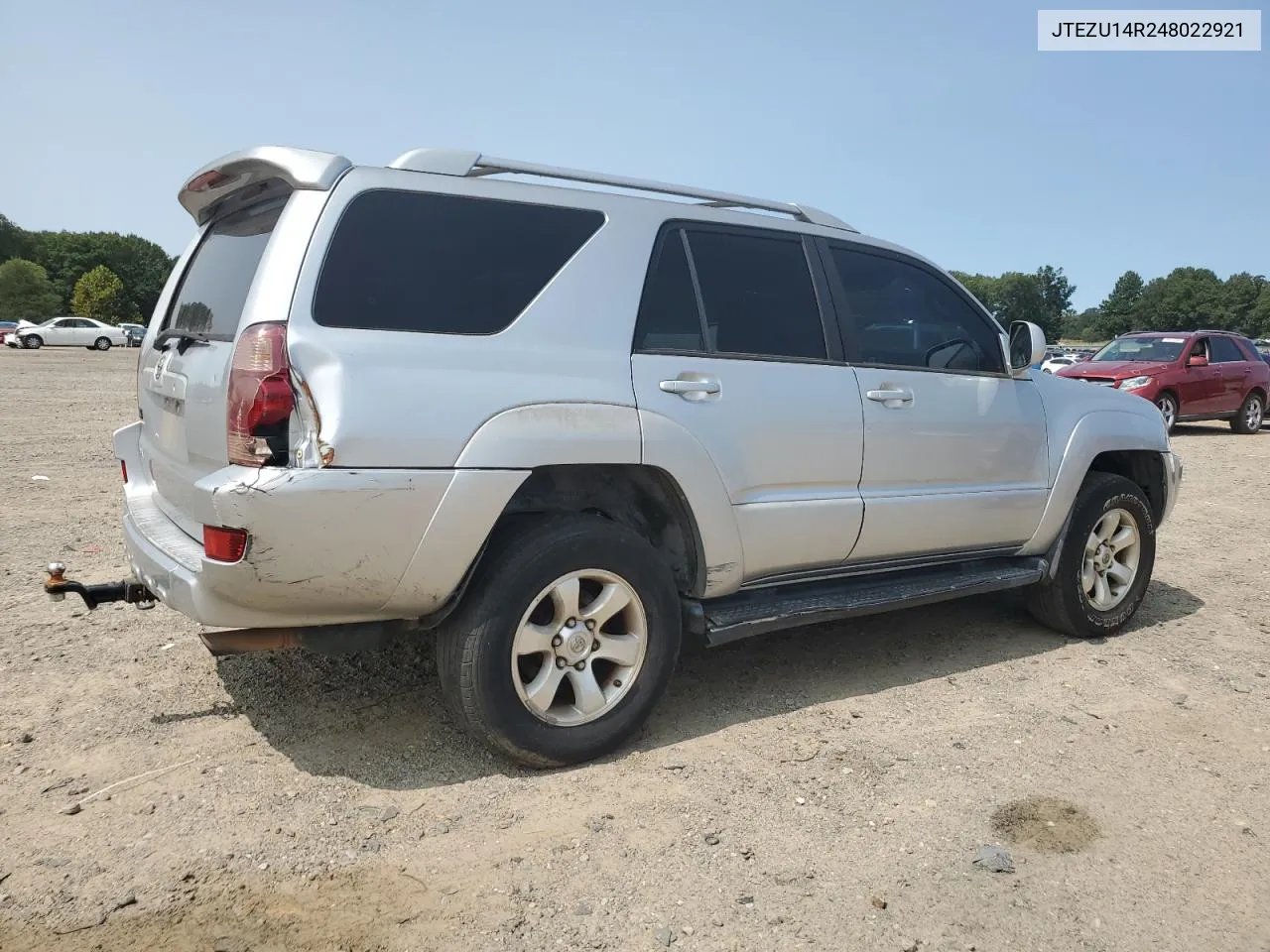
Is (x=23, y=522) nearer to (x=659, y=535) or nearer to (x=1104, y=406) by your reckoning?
(x=659, y=535)

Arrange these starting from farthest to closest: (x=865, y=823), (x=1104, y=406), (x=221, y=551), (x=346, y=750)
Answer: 1. (x=1104, y=406)
2. (x=346, y=750)
3. (x=865, y=823)
4. (x=221, y=551)

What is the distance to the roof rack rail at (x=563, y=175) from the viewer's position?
10.0 feet

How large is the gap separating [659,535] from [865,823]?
3.94 ft

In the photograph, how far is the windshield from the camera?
15.1 m

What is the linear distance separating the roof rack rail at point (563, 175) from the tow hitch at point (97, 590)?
1696mm

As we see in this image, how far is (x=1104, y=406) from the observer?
4805 millimetres

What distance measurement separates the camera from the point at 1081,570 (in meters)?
4.69

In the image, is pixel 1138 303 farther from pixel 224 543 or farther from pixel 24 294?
pixel 224 543

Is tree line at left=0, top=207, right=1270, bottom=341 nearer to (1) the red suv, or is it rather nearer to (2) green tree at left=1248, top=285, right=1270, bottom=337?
(2) green tree at left=1248, top=285, right=1270, bottom=337

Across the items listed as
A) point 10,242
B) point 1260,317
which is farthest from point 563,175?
point 1260,317

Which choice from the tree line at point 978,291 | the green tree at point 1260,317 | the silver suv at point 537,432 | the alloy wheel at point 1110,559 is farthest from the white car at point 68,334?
the green tree at point 1260,317

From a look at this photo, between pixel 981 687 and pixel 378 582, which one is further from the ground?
pixel 378 582

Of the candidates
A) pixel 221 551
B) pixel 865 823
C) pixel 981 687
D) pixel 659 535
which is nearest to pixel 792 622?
pixel 659 535

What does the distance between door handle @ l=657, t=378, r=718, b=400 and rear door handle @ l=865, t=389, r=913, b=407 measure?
0.80 m
